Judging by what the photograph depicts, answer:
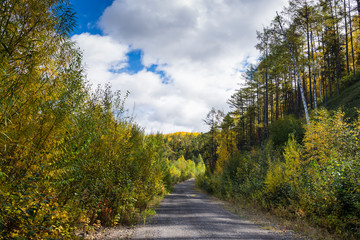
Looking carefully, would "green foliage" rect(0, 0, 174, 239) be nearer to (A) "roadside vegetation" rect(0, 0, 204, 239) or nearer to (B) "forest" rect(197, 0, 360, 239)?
(A) "roadside vegetation" rect(0, 0, 204, 239)

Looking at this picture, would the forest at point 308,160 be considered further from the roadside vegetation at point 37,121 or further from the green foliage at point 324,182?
the roadside vegetation at point 37,121

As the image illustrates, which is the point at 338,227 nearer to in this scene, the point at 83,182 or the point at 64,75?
the point at 83,182

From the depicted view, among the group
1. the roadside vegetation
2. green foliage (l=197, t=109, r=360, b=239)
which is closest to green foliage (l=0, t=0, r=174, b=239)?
the roadside vegetation

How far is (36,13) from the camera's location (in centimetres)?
282

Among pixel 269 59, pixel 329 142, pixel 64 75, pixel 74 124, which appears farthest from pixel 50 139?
pixel 269 59

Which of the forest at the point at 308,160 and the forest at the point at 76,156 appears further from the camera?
the forest at the point at 308,160

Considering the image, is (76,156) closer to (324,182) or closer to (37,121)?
(37,121)

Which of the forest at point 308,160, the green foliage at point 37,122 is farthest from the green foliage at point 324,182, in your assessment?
the green foliage at point 37,122

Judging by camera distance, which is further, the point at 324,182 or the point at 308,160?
the point at 308,160

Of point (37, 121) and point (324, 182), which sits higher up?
point (37, 121)

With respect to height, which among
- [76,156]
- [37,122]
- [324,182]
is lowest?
[324,182]

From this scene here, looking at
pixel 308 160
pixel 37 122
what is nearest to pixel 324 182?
pixel 308 160

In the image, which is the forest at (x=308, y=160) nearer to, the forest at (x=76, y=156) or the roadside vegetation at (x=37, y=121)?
the forest at (x=76, y=156)

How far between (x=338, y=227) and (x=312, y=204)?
3.56 ft
